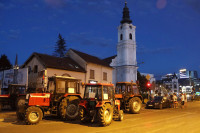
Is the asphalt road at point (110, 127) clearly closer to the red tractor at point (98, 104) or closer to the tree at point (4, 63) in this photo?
the red tractor at point (98, 104)

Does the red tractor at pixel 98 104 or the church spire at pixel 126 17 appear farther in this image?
the church spire at pixel 126 17

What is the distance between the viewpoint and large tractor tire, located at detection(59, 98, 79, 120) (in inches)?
439

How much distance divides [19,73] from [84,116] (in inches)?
679

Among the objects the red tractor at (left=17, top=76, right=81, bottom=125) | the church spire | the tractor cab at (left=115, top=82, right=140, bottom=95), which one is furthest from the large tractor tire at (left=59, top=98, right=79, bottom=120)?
the church spire

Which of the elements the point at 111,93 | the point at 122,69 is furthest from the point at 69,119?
the point at 122,69

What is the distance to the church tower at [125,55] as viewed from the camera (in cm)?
6178

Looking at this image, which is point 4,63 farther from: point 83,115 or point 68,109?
point 83,115

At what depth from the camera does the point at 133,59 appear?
2544 inches

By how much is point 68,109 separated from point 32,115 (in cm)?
213

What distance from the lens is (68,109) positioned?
37.1ft

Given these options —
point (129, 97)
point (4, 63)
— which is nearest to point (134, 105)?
point (129, 97)

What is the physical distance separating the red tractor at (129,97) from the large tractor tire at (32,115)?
6.39 metres

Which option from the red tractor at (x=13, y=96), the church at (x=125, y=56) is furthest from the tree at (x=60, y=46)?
the red tractor at (x=13, y=96)

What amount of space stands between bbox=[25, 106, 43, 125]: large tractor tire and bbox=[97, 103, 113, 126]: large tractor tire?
3.22 meters
